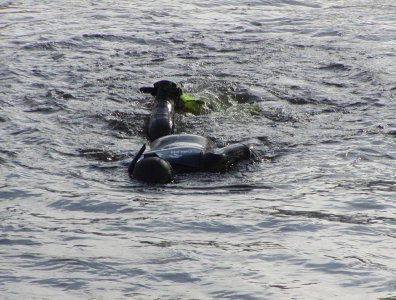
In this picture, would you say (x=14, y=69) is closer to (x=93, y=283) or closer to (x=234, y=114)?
(x=234, y=114)

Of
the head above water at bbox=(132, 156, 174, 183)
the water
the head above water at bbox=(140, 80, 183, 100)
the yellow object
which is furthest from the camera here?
the yellow object

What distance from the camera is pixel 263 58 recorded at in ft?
38.0

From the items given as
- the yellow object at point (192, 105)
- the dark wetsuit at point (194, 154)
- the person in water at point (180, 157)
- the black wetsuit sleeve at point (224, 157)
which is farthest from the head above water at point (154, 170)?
the yellow object at point (192, 105)

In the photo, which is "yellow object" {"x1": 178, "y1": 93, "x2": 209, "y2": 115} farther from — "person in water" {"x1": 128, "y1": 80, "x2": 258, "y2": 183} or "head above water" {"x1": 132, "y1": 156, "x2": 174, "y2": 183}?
"head above water" {"x1": 132, "y1": 156, "x2": 174, "y2": 183}

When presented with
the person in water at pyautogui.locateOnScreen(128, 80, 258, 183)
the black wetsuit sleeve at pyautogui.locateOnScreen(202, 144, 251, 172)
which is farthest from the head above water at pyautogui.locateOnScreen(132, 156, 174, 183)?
the black wetsuit sleeve at pyautogui.locateOnScreen(202, 144, 251, 172)

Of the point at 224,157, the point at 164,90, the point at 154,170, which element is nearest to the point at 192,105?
the point at 164,90

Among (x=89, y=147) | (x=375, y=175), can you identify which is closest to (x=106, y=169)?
(x=89, y=147)

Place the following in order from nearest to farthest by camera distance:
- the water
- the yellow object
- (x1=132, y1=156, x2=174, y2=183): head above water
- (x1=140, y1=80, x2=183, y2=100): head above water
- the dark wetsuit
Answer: the water
(x1=132, y1=156, x2=174, y2=183): head above water
the dark wetsuit
(x1=140, y1=80, x2=183, y2=100): head above water
the yellow object

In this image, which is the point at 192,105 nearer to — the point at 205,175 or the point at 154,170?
the point at 205,175

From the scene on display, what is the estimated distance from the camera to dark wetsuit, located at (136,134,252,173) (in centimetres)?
693

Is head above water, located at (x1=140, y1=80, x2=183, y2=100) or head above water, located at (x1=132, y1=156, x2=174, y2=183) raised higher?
head above water, located at (x1=140, y1=80, x2=183, y2=100)

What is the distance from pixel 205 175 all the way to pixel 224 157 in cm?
20

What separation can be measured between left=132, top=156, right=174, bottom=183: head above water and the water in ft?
0.26

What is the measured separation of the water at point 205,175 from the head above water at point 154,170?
8 cm
